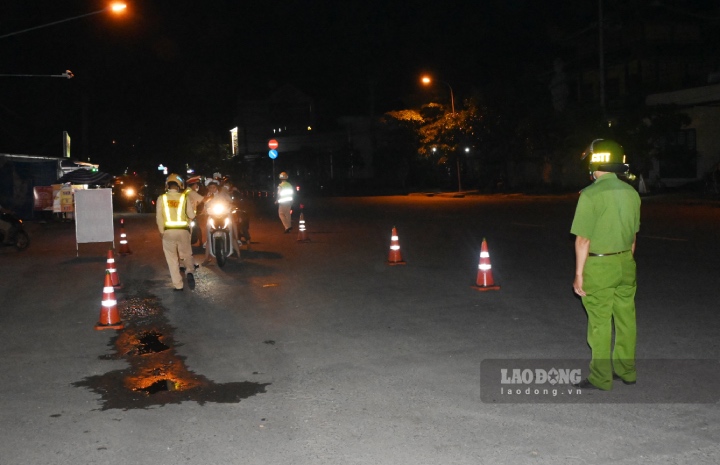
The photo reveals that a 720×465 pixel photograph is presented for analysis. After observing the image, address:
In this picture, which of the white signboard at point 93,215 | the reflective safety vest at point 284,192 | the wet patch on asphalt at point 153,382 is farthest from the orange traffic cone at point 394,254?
the reflective safety vest at point 284,192

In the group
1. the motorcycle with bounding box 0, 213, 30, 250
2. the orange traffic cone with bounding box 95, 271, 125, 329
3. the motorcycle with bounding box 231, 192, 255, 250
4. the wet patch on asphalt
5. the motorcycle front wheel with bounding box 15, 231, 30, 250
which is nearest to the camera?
the wet patch on asphalt

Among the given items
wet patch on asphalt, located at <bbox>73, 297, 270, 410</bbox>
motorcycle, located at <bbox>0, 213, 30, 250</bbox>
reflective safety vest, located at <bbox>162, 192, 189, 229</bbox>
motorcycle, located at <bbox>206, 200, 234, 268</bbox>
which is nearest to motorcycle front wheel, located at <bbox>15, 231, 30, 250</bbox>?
motorcycle, located at <bbox>0, 213, 30, 250</bbox>

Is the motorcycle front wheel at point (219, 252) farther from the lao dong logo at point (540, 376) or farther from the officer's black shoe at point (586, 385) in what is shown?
the officer's black shoe at point (586, 385)

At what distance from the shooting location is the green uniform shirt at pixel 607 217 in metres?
6.34

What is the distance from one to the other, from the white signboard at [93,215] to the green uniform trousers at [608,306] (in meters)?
15.1

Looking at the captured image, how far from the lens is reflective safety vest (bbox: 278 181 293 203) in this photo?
74.8 feet

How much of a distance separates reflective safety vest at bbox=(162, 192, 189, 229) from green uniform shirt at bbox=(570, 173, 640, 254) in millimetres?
7727

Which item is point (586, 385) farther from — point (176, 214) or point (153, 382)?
point (176, 214)

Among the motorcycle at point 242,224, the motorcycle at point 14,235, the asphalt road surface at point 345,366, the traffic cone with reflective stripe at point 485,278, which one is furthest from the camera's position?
the motorcycle at point 14,235

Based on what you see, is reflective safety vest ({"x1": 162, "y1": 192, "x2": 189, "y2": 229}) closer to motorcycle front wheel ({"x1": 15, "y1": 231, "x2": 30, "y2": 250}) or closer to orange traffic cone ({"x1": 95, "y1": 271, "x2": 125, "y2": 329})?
orange traffic cone ({"x1": 95, "y1": 271, "x2": 125, "y2": 329})

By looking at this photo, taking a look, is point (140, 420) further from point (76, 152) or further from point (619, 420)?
point (76, 152)

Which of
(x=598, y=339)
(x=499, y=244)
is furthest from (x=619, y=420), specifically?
(x=499, y=244)

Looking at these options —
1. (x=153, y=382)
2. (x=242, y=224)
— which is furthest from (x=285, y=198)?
(x=153, y=382)

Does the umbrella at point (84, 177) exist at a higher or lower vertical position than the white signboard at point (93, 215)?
higher
